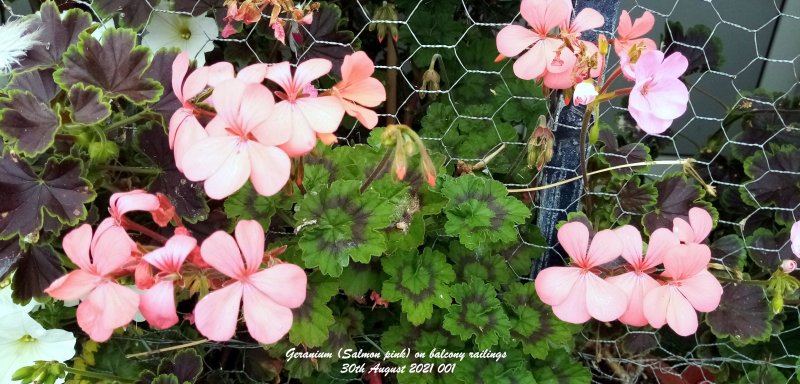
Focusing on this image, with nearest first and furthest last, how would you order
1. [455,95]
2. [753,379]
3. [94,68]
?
[94,68]
[753,379]
[455,95]

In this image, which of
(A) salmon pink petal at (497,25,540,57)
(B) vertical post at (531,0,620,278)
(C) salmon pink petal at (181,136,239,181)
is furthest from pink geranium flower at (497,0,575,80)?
(C) salmon pink petal at (181,136,239,181)

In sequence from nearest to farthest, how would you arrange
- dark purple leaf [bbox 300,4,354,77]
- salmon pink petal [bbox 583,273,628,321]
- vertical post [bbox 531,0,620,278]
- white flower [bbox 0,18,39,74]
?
salmon pink petal [bbox 583,273,628,321] < white flower [bbox 0,18,39,74] < vertical post [bbox 531,0,620,278] < dark purple leaf [bbox 300,4,354,77]

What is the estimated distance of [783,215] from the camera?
1.02 m

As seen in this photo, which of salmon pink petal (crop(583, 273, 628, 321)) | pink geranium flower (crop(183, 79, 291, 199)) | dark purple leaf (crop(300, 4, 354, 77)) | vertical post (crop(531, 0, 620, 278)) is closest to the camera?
pink geranium flower (crop(183, 79, 291, 199))

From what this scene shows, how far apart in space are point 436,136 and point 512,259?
24cm

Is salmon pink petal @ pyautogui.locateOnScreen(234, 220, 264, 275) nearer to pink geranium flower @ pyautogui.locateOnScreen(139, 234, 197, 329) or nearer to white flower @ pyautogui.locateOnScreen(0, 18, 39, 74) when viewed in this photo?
pink geranium flower @ pyautogui.locateOnScreen(139, 234, 197, 329)

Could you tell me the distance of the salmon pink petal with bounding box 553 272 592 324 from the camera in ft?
2.18

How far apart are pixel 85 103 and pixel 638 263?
1.92 feet

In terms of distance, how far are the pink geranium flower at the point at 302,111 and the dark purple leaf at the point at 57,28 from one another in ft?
1.11

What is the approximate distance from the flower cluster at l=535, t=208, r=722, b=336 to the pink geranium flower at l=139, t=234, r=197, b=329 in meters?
0.34

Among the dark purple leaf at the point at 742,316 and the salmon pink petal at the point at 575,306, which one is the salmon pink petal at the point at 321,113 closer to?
the salmon pink petal at the point at 575,306

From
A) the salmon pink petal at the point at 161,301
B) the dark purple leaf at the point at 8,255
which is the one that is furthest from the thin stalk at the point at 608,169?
the dark purple leaf at the point at 8,255

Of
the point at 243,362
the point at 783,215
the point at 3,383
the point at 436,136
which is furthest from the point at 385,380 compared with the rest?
the point at 783,215

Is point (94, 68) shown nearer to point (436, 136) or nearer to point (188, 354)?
point (188, 354)
